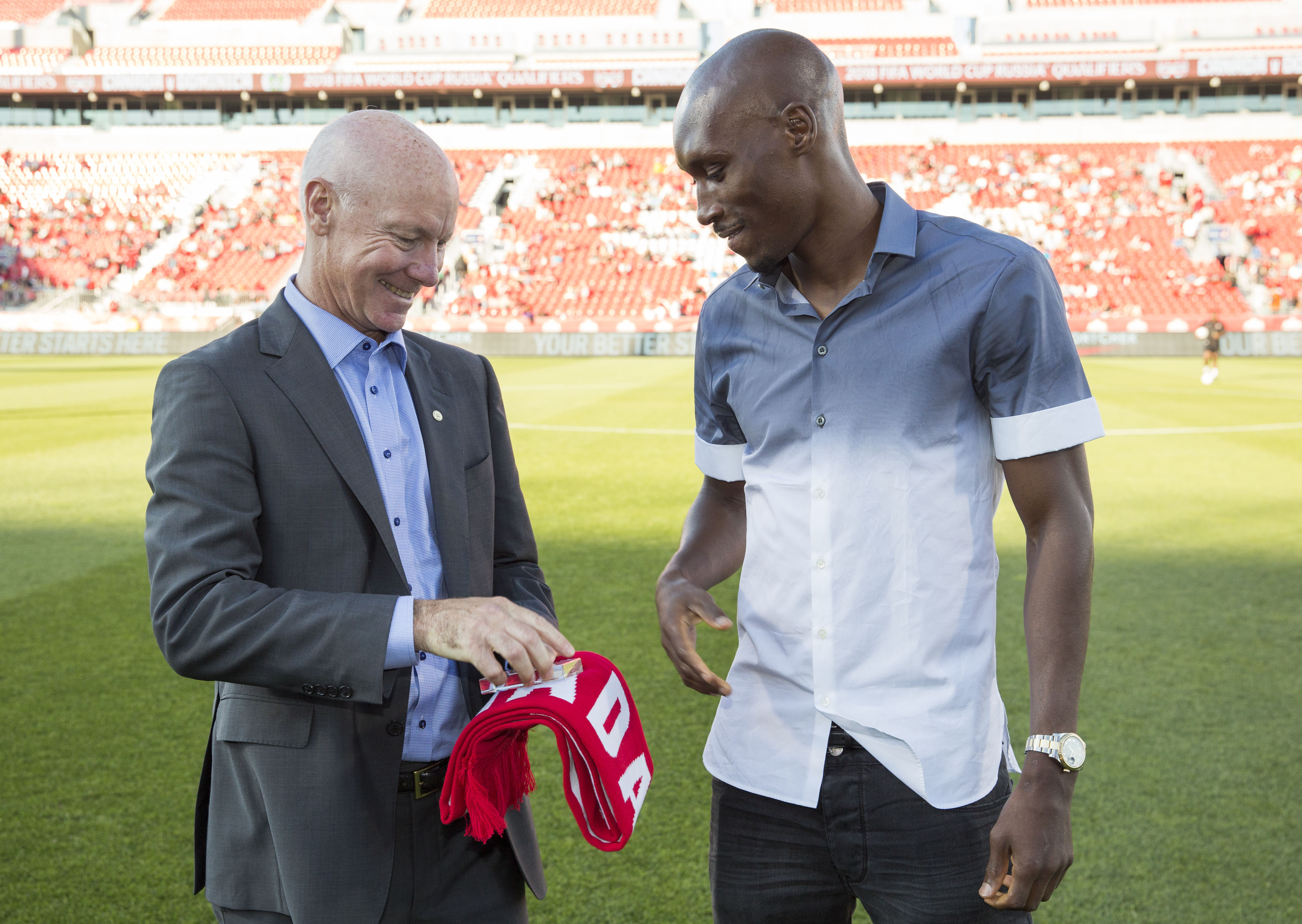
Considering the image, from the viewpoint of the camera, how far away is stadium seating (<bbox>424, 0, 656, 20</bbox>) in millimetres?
52062

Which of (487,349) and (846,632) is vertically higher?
(846,632)

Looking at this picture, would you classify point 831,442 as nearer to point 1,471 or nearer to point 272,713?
point 272,713

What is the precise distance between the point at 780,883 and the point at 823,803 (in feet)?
A: 0.61

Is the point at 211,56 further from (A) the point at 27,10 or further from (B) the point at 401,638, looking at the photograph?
(B) the point at 401,638

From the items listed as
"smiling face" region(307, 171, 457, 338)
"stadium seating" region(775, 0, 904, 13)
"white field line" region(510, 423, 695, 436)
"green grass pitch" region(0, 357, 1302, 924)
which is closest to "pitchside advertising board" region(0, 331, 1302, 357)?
"white field line" region(510, 423, 695, 436)

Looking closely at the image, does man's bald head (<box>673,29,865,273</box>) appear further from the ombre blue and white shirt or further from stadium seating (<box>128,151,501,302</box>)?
stadium seating (<box>128,151,501,302</box>)

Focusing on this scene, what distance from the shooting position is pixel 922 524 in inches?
73.5

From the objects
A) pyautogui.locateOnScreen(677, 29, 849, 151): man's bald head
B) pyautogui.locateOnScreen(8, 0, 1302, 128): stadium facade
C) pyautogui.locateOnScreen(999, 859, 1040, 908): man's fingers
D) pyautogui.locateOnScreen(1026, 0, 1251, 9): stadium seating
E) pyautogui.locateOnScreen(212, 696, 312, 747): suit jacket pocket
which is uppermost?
pyautogui.locateOnScreen(1026, 0, 1251, 9): stadium seating

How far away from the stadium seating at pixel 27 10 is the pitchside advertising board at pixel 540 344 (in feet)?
103

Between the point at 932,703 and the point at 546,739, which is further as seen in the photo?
the point at 546,739

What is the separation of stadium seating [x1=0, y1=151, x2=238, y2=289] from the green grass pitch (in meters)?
30.3

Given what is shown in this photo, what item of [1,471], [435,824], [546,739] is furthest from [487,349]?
[435,824]

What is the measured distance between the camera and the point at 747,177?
1.88 meters

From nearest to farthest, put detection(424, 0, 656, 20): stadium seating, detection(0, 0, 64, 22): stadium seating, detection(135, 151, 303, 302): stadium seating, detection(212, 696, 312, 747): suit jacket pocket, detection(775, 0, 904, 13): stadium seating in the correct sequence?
detection(212, 696, 312, 747): suit jacket pocket, detection(135, 151, 303, 302): stadium seating, detection(775, 0, 904, 13): stadium seating, detection(424, 0, 656, 20): stadium seating, detection(0, 0, 64, 22): stadium seating
